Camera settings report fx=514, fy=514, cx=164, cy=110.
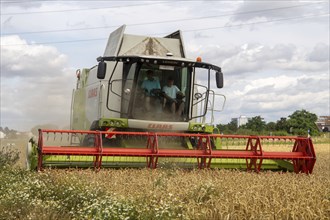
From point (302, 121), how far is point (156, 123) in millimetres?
76047

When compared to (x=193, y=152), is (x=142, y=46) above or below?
above

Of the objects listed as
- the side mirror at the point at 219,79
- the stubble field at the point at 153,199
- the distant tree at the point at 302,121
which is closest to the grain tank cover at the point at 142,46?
the side mirror at the point at 219,79

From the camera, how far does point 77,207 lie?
5.17m

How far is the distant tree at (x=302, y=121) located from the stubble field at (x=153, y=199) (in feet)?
241

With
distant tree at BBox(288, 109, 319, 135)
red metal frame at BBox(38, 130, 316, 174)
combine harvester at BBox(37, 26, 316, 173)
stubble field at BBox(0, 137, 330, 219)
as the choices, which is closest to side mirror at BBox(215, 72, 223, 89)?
combine harvester at BBox(37, 26, 316, 173)

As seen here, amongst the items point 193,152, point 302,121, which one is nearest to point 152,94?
point 193,152

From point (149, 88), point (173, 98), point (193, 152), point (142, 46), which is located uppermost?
point (142, 46)

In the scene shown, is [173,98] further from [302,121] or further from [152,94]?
[302,121]

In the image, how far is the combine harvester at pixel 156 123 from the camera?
823cm

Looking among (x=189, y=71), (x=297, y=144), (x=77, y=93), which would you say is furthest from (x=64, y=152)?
(x=77, y=93)

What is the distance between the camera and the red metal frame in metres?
7.79

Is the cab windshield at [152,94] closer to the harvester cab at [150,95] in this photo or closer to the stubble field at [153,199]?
the harvester cab at [150,95]

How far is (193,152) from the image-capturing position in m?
8.21

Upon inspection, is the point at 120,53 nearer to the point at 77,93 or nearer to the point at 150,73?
the point at 150,73
